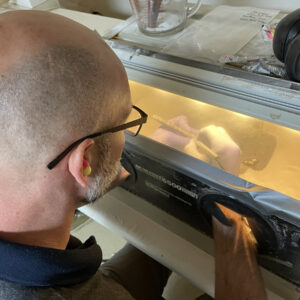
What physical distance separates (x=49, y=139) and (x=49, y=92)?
6 centimetres

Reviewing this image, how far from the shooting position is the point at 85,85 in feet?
1.42

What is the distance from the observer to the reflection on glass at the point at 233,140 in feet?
1.82

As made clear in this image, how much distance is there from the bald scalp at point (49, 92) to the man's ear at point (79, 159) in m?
0.01

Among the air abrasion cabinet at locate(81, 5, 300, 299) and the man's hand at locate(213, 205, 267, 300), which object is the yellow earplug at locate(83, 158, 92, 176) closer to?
the air abrasion cabinet at locate(81, 5, 300, 299)

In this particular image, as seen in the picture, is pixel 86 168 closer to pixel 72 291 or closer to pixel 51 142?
pixel 51 142

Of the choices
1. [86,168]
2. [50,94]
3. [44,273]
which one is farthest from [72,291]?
[50,94]

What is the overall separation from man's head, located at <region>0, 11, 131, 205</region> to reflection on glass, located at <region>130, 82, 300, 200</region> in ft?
0.63

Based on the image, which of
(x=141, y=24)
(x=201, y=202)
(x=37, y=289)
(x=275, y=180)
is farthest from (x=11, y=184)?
(x=141, y=24)

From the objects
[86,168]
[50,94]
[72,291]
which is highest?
[50,94]

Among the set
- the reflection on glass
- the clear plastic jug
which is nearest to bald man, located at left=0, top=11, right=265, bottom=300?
the reflection on glass

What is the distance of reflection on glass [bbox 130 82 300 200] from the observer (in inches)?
21.8

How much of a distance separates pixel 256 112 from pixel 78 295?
1.45 feet

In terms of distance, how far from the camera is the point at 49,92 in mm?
406

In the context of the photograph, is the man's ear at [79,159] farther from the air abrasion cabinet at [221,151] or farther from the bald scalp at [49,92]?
the air abrasion cabinet at [221,151]
